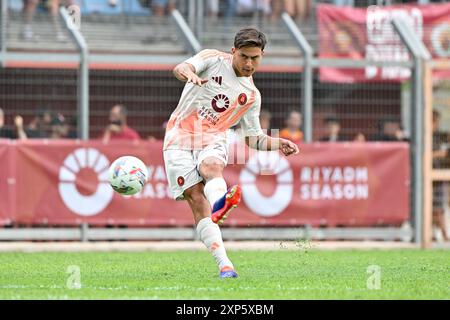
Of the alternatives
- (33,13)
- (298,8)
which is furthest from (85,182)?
(298,8)

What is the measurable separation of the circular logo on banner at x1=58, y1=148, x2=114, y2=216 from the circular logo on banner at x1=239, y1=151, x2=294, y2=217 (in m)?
2.08

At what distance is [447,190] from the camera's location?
18.2m

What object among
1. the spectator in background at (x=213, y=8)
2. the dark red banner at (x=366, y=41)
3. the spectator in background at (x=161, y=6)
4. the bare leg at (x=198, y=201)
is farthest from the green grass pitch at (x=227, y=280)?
the spectator in background at (x=213, y=8)

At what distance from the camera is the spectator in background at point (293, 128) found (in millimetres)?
17781

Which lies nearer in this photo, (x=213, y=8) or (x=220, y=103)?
(x=220, y=103)

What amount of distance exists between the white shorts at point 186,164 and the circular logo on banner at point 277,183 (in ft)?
23.2

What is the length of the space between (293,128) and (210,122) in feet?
25.0

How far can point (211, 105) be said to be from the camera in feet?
34.0

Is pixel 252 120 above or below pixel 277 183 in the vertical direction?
above

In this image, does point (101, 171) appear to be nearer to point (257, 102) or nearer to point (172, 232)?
point (172, 232)

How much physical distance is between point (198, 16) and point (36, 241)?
490 cm

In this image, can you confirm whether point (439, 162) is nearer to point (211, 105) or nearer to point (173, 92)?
point (173, 92)

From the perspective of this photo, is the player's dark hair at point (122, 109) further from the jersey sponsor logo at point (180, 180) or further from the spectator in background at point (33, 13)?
the jersey sponsor logo at point (180, 180)
